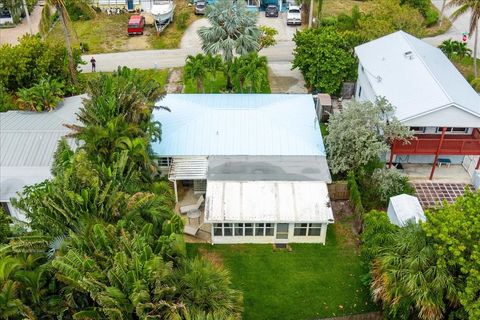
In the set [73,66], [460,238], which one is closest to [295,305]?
[460,238]

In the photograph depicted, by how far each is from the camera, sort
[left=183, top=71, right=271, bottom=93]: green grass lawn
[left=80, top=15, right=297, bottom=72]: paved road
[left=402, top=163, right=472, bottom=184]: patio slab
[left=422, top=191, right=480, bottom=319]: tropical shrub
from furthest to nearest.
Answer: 1. [left=80, top=15, right=297, bottom=72]: paved road
2. [left=183, top=71, right=271, bottom=93]: green grass lawn
3. [left=402, top=163, right=472, bottom=184]: patio slab
4. [left=422, top=191, right=480, bottom=319]: tropical shrub

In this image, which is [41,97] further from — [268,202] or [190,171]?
[268,202]

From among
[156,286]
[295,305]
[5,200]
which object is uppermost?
[156,286]

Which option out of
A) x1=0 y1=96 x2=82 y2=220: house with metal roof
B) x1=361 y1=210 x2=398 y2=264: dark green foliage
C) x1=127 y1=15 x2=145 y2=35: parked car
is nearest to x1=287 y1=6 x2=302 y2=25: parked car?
x1=127 y1=15 x2=145 y2=35: parked car

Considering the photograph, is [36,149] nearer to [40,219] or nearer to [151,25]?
[40,219]

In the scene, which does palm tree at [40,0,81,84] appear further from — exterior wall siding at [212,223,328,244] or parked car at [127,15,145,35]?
exterior wall siding at [212,223,328,244]

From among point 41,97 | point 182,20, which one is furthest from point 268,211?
point 182,20

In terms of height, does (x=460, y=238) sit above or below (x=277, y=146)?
above
